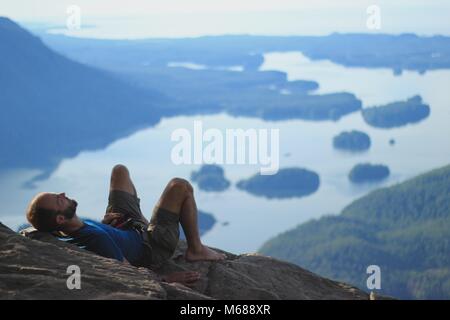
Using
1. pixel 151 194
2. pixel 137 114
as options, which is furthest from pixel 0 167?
pixel 137 114

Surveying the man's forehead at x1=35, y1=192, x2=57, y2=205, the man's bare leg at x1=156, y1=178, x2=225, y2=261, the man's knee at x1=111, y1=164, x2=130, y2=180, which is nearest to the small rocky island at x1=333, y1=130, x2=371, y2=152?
the man's knee at x1=111, y1=164, x2=130, y2=180

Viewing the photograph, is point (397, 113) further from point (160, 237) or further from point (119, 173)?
point (160, 237)

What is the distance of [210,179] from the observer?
3800cm

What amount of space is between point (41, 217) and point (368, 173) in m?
35.5

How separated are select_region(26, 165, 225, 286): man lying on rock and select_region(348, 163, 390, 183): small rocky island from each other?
3348cm

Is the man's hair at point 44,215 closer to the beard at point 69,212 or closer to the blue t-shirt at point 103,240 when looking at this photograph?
the beard at point 69,212

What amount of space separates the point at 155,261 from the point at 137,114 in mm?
39853

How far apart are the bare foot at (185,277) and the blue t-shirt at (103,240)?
277 mm

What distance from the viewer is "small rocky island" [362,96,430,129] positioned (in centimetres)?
4029

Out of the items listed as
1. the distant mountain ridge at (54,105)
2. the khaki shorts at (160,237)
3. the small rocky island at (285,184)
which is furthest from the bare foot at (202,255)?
the small rocky island at (285,184)

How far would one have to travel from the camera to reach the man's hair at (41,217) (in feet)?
12.2

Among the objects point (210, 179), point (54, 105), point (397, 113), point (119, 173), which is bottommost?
point (119, 173)

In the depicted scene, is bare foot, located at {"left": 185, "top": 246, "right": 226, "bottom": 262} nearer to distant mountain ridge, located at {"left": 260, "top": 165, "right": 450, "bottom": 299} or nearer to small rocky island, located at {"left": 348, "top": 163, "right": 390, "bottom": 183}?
distant mountain ridge, located at {"left": 260, "top": 165, "right": 450, "bottom": 299}

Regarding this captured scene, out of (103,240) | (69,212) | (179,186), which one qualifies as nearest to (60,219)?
(69,212)
